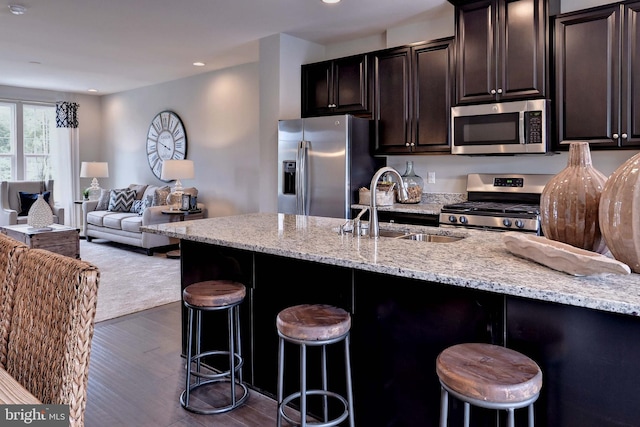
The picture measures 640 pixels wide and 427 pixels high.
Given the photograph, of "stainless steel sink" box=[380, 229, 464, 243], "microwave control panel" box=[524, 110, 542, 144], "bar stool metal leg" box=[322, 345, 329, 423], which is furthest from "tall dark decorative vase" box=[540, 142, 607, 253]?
"microwave control panel" box=[524, 110, 542, 144]

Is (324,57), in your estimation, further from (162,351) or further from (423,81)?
(162,351)

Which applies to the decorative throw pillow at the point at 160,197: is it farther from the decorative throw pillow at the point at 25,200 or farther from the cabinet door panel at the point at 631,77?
the cabinet door panel at the point at 631,77

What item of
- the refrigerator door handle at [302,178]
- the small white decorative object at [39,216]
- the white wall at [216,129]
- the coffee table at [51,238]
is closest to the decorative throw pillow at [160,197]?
the white wall at [216,129]

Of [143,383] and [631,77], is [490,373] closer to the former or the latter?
[143,383]

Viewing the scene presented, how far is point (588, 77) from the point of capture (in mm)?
3268

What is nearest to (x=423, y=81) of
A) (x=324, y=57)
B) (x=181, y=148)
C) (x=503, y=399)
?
(x=324, y=57)

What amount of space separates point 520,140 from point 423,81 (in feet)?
3.54

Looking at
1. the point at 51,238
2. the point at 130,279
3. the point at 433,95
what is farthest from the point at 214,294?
the point at 51,238

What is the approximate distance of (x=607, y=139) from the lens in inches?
127

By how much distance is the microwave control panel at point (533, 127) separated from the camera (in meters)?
3.40

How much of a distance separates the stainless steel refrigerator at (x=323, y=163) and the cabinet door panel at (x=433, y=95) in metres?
0.55

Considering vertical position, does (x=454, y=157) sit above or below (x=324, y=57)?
below

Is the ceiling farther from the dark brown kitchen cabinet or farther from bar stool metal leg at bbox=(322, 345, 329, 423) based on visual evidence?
bar stool metal leg at bbox=(322, 345, 329, 423)

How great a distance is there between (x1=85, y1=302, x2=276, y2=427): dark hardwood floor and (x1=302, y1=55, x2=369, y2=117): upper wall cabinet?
2.61 metres
